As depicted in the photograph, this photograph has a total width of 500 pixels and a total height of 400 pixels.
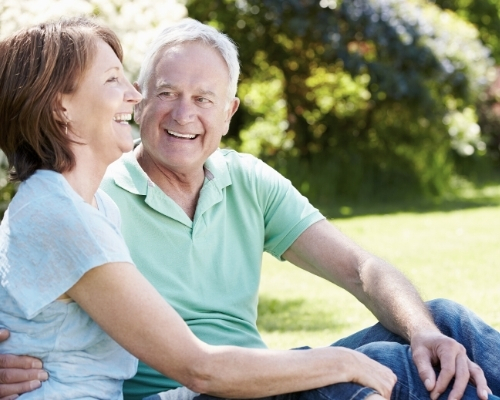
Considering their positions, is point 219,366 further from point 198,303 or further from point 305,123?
point 305,123

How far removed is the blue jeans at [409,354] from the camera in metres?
2.24

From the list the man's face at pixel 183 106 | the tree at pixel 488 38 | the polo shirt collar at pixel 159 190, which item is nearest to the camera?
the polo shirt collar at pixel 159 190

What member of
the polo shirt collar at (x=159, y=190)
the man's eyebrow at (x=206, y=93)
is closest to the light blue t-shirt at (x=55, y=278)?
the polo shirt collar at (x=159, y=190)

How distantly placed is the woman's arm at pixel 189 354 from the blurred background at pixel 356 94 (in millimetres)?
8414

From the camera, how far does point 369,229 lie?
9156 mm

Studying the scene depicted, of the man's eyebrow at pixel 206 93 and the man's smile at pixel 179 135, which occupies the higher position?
the man's eyebrow at pixel 206 93

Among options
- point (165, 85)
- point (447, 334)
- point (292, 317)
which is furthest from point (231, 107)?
point (292, 317)

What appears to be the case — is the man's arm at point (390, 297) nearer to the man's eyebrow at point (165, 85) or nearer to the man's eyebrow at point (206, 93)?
the man's eyebrow at point (206, 93)

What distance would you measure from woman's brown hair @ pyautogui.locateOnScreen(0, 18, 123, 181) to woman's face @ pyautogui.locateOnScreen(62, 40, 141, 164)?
0.02m

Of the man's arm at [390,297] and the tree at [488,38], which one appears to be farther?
the tree at [488,38]

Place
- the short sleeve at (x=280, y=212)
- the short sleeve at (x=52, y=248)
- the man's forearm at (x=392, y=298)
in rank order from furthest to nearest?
the short sleeve at (x=280, y=212) < the man's forearm at (x=392, y=298) < the short sleeve at (x=52, y=248)

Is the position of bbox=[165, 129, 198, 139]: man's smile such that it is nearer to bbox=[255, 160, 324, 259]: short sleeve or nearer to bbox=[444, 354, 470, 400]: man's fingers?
bbox=[255, 160, 324, 259]: short sleeve

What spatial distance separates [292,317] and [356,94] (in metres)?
7.25

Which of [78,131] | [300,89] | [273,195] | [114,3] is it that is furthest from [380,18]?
[78,131]
